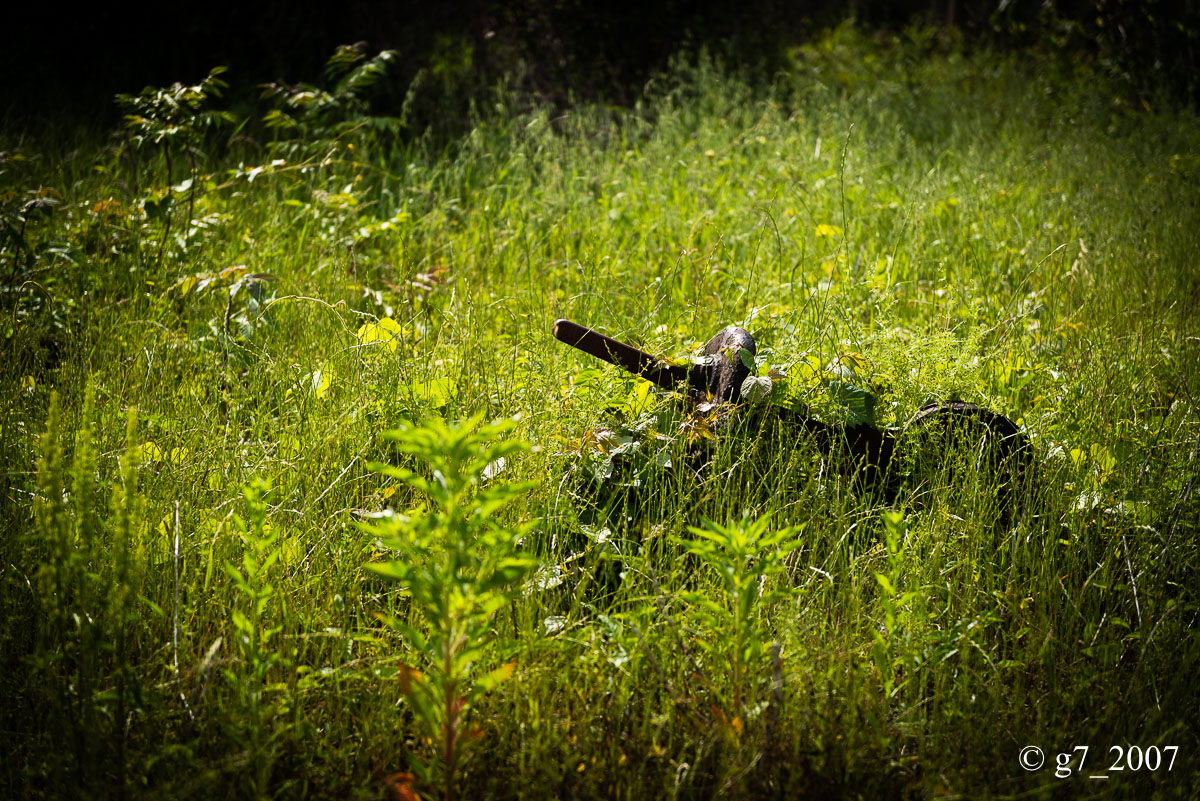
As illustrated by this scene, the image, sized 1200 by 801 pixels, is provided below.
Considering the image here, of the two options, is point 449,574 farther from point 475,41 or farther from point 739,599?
point 475,41

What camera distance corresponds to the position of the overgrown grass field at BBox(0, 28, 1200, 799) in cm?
143

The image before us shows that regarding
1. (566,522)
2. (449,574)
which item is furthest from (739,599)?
(566,522)

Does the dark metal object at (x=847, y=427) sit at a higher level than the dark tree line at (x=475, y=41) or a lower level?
lower

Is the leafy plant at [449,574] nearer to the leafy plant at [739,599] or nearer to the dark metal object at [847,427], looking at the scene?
the leafy plant at [739,599]

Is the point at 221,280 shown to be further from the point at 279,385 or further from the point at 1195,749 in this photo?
the point at 1195,749

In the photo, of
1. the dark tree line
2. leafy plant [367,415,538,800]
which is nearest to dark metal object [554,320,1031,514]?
leafy plant [367,415,538,800]

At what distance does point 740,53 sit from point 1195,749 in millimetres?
6987

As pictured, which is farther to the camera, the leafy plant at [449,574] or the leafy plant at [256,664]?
the leafy plant at [256,664]

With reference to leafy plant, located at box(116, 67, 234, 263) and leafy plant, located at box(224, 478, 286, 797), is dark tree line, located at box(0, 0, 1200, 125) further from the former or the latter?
leafy plant, located at box(224, 478, 286, 797)

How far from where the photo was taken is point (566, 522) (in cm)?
197

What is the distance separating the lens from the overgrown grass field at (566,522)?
1.43 metres

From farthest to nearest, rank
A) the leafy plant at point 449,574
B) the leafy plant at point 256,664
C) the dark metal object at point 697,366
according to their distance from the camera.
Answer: the dark metal object at point 697,366, the leafy plant at point 256,664, the leafy plant at point 449,574

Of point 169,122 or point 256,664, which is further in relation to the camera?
point 169,122

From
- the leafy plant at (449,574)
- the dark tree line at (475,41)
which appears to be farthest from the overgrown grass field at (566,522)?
the dark tree line at (475,41)
